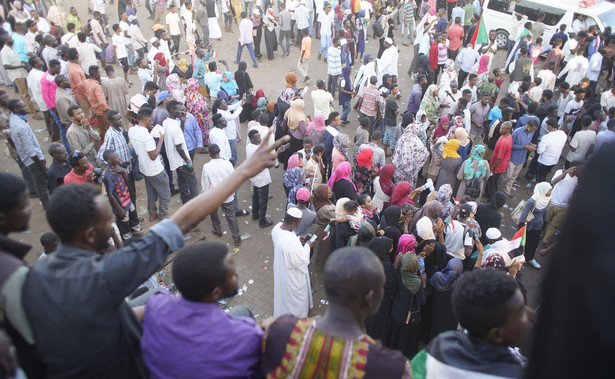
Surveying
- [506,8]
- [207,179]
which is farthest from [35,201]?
[506,8]

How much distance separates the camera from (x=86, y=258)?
1751 millimetres

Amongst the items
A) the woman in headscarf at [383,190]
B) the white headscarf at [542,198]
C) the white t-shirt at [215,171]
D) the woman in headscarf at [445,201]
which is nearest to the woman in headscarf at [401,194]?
the woman in headscarf at [383,190]

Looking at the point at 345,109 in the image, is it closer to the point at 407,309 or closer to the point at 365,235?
the point at 365,235

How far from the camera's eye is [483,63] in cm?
1054

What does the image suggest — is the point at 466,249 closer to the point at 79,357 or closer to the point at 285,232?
the point at 285,232

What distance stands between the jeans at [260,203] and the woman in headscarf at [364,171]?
155 centimetres

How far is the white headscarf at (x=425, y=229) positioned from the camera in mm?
5238

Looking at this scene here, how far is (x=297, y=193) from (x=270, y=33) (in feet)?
31.1

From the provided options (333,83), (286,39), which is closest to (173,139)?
(333,83)

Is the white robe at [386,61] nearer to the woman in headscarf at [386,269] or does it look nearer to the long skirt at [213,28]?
the long skirt at [213,28]

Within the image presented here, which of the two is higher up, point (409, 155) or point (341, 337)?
point (341, 337)

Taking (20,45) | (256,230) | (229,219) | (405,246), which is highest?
(20,45)

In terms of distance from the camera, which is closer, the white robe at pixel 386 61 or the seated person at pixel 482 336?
the seated person at pixel 482 336

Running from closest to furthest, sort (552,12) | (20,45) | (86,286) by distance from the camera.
A: 1. (86,286)
2. (20,45)
3. (552,12)
